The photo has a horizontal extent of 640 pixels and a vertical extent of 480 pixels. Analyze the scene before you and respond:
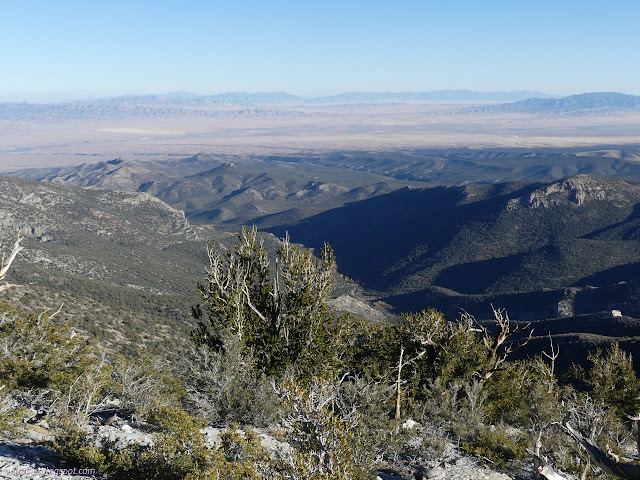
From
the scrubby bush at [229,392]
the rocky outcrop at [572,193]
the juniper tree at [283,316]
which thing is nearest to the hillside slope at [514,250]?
the rocky outcrop at [572,193]

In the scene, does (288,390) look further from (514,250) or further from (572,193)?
(572,193)

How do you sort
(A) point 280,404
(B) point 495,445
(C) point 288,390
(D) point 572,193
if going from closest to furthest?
(C) point 288,390
(B) point 495,445
(A) point 280,404
(D) point 572,193

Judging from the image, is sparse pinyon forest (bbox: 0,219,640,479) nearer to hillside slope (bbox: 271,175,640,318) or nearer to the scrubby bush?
the scrubby bush

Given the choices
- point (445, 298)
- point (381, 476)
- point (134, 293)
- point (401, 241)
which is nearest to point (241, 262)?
point (381, 476)

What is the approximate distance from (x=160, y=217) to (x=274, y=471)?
15460 centimetres

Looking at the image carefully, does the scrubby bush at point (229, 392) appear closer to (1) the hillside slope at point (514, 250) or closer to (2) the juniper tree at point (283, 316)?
(2) the juniper tree at point (283, 316)

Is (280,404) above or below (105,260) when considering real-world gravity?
above

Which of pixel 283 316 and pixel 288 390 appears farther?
pixel 283 316

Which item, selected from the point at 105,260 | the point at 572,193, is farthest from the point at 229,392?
the point at 572,193

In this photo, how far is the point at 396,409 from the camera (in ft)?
63.5

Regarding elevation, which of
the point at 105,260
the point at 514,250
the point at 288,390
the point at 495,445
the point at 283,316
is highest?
the point at 288,390

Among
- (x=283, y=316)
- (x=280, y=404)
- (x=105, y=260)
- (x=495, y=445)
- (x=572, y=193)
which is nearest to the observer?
(x=495, y=445)

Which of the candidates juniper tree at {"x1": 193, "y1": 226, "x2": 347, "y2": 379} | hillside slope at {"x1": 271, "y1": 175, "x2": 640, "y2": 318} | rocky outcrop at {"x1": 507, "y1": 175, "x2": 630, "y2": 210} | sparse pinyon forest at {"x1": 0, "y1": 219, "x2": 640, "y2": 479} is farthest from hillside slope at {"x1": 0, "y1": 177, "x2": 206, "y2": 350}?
rocky outcrop at {"x1": 507, "y1": 175, "x2": 630, "y2": 210}

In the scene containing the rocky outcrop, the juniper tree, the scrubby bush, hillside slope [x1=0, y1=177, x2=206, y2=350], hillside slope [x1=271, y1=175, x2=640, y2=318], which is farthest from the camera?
the rocky outcrop
